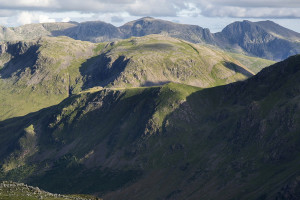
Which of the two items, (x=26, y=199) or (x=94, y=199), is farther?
(x=94, y=199)

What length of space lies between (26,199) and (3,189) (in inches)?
906

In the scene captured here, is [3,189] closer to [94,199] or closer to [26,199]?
[26,199]

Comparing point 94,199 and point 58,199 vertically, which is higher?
point 58,199

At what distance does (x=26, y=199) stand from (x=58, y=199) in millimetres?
19965

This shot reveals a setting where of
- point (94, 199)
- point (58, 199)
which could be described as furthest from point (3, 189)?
point (94, 199)

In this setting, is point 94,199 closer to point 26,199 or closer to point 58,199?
point 58,199

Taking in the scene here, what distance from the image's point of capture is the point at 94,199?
652 feet

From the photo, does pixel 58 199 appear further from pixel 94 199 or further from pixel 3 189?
pixel 94 199

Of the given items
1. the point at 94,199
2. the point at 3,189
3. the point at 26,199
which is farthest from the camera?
the point at 94,199

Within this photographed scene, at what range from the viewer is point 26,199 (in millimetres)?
134375

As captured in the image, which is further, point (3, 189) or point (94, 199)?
point (94, 199)

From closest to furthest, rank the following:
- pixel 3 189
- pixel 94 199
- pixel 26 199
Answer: pixel 26 199 → pixel 3 189 → pixel 94 199

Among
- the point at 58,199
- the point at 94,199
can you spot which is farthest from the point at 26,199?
the point at 94,199

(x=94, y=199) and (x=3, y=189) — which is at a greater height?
(x=3, y=189)
